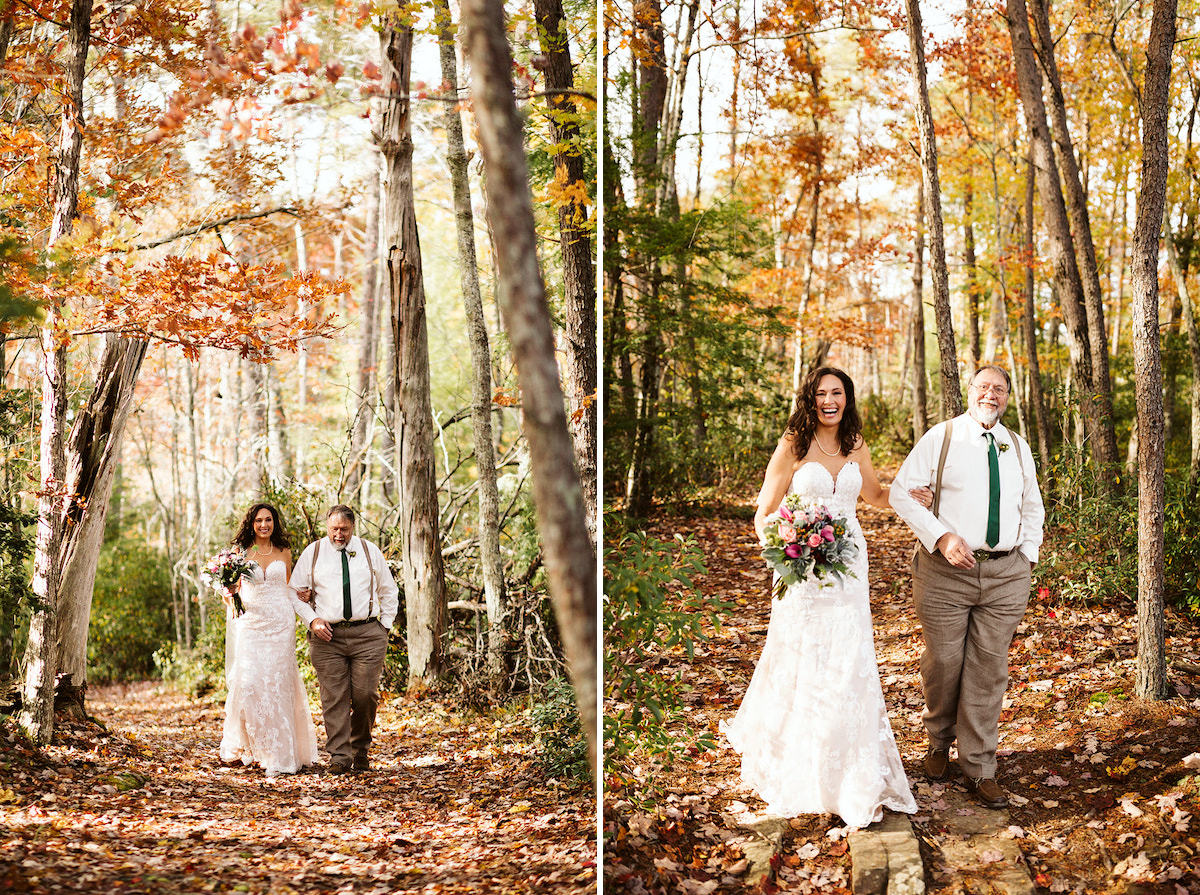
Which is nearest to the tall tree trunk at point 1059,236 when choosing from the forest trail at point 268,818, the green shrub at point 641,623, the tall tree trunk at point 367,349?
the green shrub at point 641,623

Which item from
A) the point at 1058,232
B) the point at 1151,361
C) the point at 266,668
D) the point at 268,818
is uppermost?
the point at 1058,232

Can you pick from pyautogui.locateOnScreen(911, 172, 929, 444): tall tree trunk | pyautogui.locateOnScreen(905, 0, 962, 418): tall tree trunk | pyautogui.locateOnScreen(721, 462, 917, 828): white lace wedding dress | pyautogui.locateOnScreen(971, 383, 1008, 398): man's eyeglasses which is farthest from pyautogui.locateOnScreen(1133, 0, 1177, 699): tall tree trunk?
pyautogui.locateOnScreen(911, 172, 929, 444): tall tree trunk

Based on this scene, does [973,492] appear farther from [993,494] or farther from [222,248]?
[222,248]

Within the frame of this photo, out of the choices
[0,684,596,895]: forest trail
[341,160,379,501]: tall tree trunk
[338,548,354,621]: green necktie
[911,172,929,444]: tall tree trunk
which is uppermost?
[911,172,929,444]: tall tree trunk

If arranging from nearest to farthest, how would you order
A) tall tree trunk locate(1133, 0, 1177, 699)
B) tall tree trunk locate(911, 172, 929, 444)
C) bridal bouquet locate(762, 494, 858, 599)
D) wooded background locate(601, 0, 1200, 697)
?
1. bridal bouquet locate(762, 494, 858, 599)
2. tall tree trunk locate(1133, 0, 1177, 699)
3. wooded background locate(601, 0, 1200, 697)
4. tall tree trunk locate(911, 172, 929, 444)

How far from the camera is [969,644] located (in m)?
3.91

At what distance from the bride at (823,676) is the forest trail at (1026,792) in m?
0.13

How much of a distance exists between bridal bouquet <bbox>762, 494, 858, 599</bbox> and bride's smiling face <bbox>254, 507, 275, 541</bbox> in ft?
9.37

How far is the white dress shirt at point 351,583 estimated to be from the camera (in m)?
4.52

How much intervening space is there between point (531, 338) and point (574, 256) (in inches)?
66.4

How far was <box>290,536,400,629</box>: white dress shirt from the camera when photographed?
4520mm

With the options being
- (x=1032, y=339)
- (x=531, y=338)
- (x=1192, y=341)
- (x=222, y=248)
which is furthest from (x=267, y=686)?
(x=1032, y=339)

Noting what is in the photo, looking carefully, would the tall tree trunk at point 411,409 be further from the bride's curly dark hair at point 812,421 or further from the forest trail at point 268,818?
the bride's curly dark hair at point 812,421

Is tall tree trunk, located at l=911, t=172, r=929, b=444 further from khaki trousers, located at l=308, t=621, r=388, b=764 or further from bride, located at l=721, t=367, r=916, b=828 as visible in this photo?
khaki trousers, located at l=308, t=621, r=388, b=764
